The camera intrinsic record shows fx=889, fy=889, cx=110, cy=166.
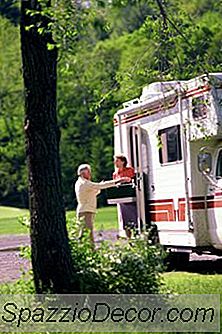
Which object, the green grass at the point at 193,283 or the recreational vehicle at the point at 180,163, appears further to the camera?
the recreational vehicle at the point at 180,163

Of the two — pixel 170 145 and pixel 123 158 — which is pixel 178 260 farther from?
pixel 170 145

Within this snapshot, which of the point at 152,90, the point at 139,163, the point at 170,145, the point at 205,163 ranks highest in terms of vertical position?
the point at 152,90

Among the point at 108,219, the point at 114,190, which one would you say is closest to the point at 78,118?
the point at 108,219

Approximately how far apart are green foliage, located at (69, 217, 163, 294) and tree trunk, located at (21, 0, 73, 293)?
0.83 feet

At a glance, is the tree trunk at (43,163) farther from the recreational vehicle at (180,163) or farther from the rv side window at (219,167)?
the rv side window at (219,167)

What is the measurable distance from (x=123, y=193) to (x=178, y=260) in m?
1.65

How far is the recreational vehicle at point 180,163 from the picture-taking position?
1439 cm

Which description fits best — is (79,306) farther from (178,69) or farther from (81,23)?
(178,69)

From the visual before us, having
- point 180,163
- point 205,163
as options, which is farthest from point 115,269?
point 180,163

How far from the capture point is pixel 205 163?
14.7 m

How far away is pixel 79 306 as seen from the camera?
9883mm

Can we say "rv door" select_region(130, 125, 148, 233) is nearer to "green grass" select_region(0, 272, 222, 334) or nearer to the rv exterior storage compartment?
the rv exterior storage compartment

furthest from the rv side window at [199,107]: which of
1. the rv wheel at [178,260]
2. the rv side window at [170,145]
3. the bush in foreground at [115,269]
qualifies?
the bush in foreground at [115,269]

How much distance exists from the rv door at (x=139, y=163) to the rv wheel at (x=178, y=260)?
0.88m
